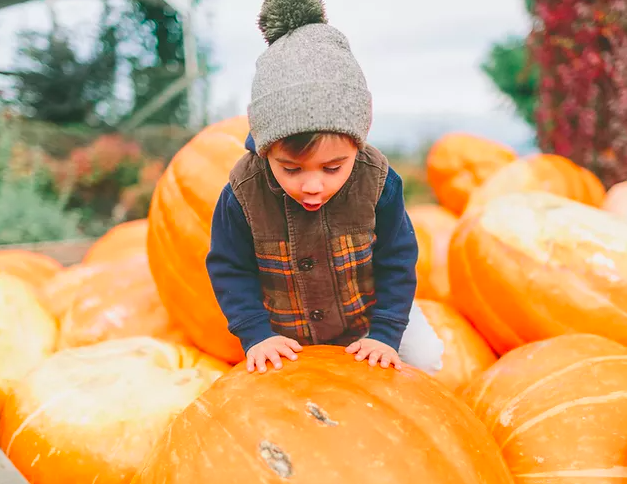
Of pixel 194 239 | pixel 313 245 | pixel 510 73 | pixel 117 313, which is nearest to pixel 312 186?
pixel 313 245

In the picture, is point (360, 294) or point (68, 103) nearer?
point (360, 294)

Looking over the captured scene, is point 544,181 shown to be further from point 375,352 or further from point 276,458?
point 276,458

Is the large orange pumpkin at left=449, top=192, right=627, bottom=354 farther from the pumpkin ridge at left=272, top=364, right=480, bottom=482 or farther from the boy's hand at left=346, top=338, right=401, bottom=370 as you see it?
the pumpkin ridge at left=272, top=364, right=480, bottom=482

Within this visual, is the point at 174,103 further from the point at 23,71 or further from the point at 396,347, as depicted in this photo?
the point at 396,347

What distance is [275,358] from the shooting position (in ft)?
4.96

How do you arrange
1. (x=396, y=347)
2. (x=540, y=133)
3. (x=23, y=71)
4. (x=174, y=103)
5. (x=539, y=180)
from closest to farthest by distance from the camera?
1. (x=396, y=347)
2. (x=539, y=180)
3. (x=540, y=133)
4. (x=23, y=71)
5. (x=174, y=103)

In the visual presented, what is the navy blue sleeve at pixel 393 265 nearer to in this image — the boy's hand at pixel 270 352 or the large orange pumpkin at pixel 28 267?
the boy's hand at pixel 270 352

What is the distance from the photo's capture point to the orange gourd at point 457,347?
2123 millimetres

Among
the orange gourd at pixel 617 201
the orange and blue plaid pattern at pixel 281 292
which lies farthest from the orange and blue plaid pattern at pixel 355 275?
the orange gourd at pixel 617 201

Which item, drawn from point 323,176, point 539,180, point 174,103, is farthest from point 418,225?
point 174,103

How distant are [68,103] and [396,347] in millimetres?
9557

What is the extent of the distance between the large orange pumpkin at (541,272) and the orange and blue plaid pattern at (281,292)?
2.60 feet

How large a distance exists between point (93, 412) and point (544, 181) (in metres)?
2.62

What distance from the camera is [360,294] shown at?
71.9 inches
